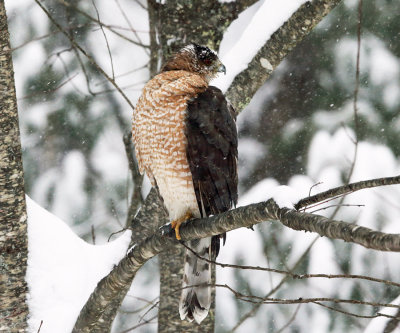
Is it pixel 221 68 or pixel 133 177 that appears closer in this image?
pixel 221 68

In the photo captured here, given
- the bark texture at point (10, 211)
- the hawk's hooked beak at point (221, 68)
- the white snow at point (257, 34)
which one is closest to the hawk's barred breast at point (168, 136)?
the hawk's hooked beak at point (221, 68)

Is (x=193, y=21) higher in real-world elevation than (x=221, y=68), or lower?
higher

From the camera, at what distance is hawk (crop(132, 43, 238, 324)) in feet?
11.4

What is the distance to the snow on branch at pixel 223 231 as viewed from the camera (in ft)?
5.91

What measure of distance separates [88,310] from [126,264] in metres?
0.35

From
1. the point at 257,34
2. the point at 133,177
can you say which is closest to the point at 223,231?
the point at 257,34

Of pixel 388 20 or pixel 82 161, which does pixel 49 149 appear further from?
pixel 388 20

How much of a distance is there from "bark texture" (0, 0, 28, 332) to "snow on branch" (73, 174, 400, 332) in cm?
36

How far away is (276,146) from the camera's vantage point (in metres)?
6.48

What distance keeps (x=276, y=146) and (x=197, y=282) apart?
2.94 m

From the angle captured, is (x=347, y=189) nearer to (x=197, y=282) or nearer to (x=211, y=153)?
(x=211, y=153)

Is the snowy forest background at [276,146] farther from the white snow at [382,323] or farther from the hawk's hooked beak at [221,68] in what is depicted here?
the hawk's hooked beak at [221,68]

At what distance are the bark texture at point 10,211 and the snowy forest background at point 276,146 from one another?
7.65 feet

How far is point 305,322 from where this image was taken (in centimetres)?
631
